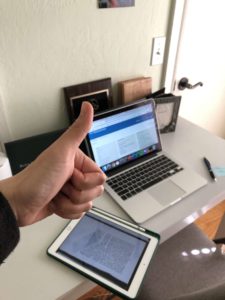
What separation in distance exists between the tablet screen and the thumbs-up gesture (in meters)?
0.10

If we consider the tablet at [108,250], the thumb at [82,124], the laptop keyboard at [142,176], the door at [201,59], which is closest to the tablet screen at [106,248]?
the tablet at [108,250]

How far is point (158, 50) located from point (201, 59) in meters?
0.35

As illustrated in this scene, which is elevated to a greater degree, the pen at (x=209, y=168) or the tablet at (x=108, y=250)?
the pen at (x=209, y=168)

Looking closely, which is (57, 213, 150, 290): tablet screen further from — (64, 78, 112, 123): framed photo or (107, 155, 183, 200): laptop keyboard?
(64, 78, 112, 123): framed photo

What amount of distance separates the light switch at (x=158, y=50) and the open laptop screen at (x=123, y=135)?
299 mm

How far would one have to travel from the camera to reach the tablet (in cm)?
54

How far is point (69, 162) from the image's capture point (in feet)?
1.55

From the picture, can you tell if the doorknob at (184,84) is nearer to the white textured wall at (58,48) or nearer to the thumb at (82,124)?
the white textured wall at (58,48)

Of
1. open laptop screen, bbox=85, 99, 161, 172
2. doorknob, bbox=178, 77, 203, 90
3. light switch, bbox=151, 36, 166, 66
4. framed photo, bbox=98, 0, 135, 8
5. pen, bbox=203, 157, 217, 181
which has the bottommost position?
pen, bbox=203, 157, 217, 181

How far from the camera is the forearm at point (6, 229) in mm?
421

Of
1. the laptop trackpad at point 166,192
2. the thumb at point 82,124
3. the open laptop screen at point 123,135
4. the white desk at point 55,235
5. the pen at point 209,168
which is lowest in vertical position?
the white desk at point 55,235

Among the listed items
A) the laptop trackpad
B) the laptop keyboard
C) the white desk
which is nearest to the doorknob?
the white desk

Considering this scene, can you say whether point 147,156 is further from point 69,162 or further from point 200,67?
point 200,67

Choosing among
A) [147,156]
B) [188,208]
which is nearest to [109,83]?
[147,156]
